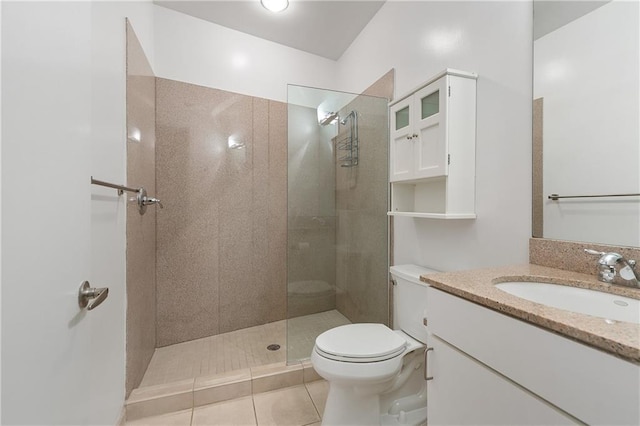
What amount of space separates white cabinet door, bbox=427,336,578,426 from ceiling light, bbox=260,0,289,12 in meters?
2.33

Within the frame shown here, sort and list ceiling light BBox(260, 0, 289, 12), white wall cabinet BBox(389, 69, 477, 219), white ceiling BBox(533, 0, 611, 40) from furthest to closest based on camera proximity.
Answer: ceiling light BBox(260, 0, 289, 12)
white wall cabinet BBox(389, 69, 477, 219)
white ceiling BBox(533, 0, 611, 40)

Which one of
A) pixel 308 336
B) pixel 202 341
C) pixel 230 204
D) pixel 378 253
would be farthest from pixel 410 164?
pixel 202 341

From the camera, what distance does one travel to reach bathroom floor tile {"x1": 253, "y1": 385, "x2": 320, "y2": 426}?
Result: 4.85ft

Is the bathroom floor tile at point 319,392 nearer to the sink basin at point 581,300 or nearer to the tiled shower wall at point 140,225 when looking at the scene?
the tiled shower wall at point 140,225

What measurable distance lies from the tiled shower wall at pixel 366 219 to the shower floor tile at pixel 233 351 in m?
0.24

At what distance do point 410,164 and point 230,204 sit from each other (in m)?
1.58

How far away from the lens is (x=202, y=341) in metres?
2.24

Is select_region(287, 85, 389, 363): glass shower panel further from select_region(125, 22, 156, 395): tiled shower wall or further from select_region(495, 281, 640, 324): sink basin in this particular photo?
select_region(495, 281, 640, 324): sink basin

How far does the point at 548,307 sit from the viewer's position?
66cm

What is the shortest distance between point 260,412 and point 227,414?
0.60 ft

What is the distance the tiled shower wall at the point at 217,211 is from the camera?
7.20ft

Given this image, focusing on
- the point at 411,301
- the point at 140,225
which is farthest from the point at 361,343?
the point at 140,225

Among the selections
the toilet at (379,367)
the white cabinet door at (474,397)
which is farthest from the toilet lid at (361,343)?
the white cabinet door at (474,397)

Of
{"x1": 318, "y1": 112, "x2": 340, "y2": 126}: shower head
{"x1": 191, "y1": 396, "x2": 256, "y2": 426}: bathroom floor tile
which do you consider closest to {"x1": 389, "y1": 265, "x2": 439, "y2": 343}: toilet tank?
{"x1": 191, "y1": 396, "x2": 256, "y2": 426}: bathroom floor tile
